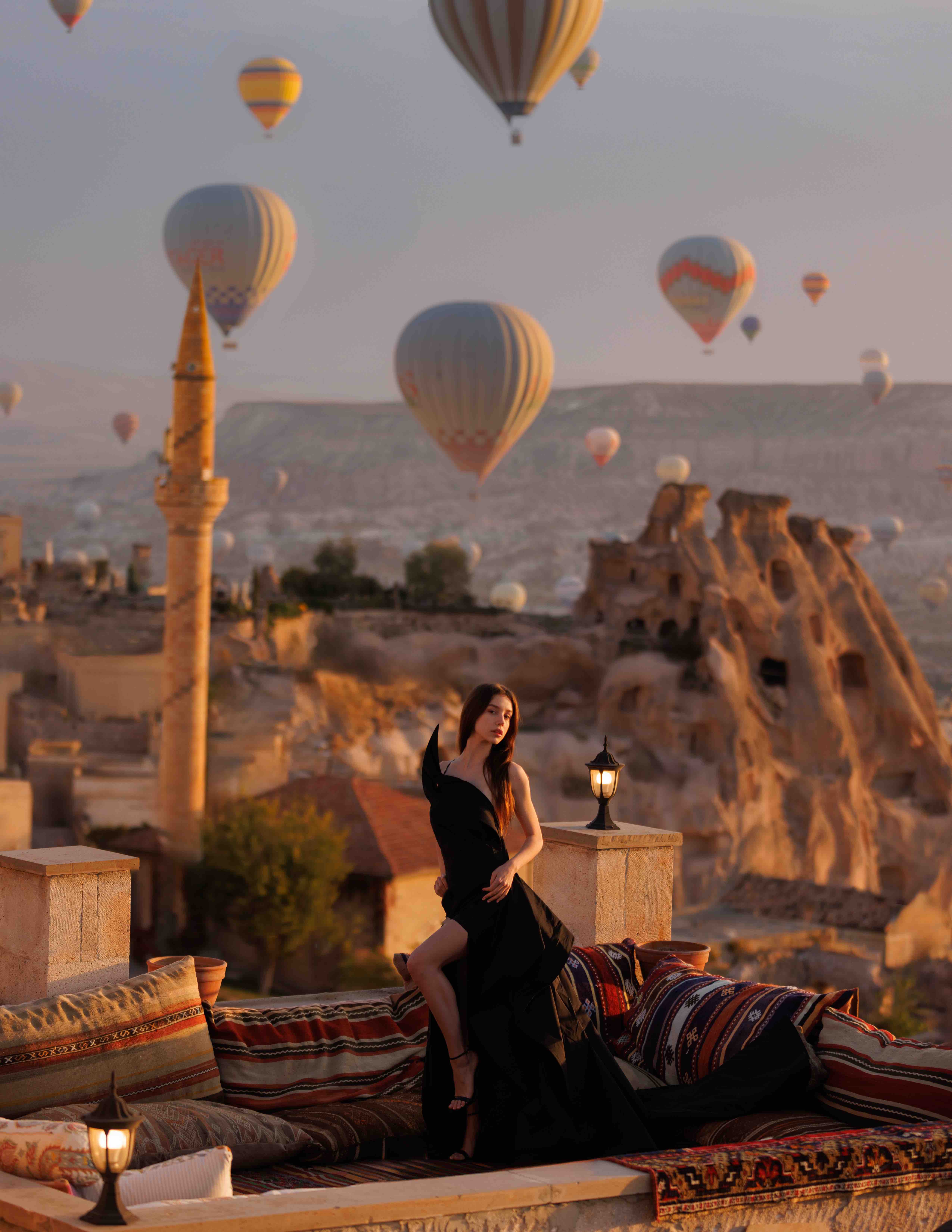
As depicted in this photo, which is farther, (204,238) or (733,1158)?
(204,238)

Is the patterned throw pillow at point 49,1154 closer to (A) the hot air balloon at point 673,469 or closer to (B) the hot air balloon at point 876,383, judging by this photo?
(A) the hot air balloon at point 673,469

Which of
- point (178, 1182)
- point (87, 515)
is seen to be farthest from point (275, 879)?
point (87, 515)

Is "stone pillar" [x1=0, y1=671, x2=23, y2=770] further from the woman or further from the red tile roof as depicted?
the woman

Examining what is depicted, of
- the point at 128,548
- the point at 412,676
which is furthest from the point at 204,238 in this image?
the point at 128,548

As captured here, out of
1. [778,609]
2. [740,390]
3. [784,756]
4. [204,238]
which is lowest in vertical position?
[784,756]

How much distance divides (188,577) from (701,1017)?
26129 mm

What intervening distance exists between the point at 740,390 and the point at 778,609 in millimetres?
122687

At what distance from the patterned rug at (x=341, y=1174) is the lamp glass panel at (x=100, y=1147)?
1129 millimetres

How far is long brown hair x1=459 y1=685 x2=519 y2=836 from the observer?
5195 mm

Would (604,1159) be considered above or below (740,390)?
below

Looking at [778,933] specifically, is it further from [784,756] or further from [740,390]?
[740,390]

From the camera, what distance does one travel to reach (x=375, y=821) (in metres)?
30.6

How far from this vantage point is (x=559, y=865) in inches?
283

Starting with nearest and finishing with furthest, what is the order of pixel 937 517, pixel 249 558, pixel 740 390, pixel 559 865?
pixel 559 865
pixel 249 558
pixel 937 517
pixel 740 390
